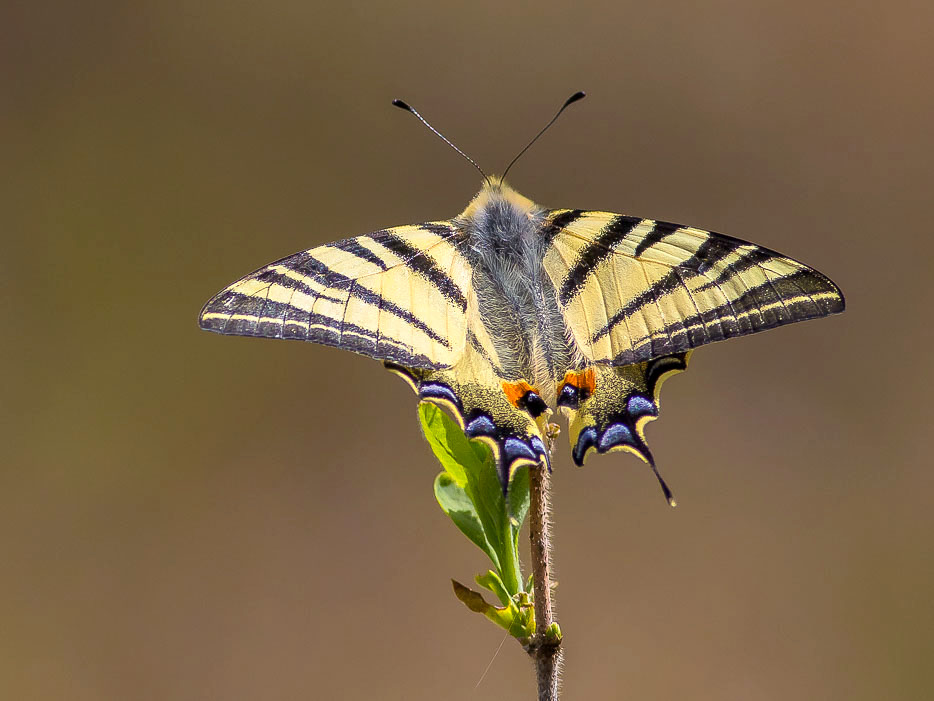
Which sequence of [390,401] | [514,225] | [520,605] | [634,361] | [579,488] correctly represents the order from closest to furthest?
[520,605], [634,361], [514,225], [579,488], [390,401]

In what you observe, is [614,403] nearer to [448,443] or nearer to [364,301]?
[448,443]

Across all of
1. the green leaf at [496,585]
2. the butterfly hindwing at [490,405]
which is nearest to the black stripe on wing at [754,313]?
the butterfly hindwing at [490,405]

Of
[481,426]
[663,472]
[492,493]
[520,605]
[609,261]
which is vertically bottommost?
[520,605]

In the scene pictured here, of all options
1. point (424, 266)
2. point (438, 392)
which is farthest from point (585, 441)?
point (424, 266)

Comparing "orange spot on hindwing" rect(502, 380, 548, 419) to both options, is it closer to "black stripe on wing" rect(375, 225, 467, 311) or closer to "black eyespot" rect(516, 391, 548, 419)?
"black eyespot" rect(516, 391, 548, 419)

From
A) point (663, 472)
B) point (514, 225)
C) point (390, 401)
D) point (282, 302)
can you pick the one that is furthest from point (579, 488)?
point (282, 302)

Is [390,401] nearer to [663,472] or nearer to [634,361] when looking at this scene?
[663,472]

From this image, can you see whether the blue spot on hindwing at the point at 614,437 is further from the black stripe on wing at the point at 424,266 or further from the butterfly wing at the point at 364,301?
the black stripe on wing at the point at 424,266

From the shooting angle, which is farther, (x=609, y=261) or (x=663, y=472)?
(x=663, y=472)

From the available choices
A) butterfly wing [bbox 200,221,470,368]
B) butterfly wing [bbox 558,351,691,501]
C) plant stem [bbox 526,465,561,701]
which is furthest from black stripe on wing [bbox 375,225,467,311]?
plant stem [bbox 526,465,561,701]
